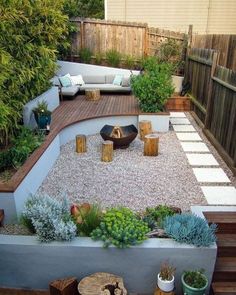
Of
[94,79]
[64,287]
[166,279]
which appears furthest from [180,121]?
[64,287]

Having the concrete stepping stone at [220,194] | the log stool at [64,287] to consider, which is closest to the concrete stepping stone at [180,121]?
the concrete stepping stone at [220,194]

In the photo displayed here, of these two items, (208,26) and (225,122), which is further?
(208,26)

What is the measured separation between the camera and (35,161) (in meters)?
3.99

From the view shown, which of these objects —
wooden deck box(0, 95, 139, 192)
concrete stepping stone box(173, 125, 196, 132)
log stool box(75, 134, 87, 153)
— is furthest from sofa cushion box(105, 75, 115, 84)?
log stool box(75, 134, 87, 153)

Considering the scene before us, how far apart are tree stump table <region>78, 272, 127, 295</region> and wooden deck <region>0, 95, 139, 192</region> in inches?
71.4

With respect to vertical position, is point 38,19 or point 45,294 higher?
point 38,19

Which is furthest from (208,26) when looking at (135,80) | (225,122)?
(225,122)

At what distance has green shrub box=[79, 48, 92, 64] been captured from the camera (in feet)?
34.1

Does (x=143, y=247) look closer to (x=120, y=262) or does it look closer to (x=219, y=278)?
(x=120, y=262)

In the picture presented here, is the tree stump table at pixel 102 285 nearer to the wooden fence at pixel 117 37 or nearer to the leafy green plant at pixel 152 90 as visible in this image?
the leafy green plant at pixel 152 90

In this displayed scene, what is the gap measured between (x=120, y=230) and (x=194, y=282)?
777 mm

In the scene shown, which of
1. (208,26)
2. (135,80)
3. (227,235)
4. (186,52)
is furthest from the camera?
(208,26)

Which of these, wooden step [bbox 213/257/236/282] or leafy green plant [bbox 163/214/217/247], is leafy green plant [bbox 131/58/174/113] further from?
wooden step [bbox 213/257/236/282]

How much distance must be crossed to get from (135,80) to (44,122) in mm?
2657
